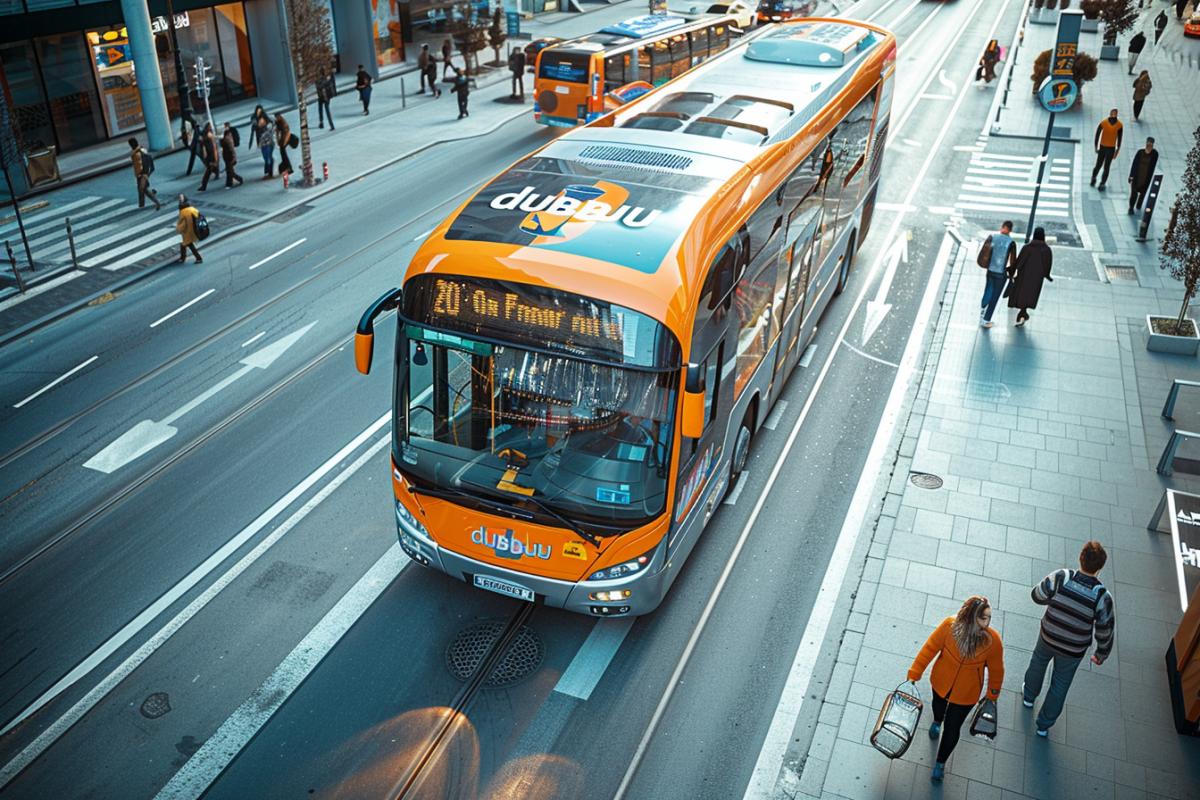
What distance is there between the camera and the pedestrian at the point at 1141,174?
2092 centimetres

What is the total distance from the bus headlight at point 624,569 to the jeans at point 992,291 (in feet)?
33.3

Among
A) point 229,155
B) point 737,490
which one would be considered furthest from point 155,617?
point 229,155

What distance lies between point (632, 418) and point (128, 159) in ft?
75.4

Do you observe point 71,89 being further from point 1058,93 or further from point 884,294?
point 1058,93

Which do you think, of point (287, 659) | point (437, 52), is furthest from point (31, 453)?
point (437, 52)

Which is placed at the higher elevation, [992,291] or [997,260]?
[997,260]

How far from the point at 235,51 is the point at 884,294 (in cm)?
2407

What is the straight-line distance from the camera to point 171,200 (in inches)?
930

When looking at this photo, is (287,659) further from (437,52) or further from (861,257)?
(437,52)

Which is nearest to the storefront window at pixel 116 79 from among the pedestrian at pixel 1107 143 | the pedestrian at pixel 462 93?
the pedestrian at pixel 462 93

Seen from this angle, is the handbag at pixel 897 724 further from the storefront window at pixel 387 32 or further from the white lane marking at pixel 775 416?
the storefront window at pixel 387 32

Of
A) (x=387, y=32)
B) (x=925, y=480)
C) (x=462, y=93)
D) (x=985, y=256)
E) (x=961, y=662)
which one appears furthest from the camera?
(x=387, y=32)

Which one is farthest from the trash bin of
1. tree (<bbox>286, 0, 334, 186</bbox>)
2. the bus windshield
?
the bus windshield

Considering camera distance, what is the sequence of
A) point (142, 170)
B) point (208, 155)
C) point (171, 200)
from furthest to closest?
point (208, 155) < point (171, 200) < point (142, 170)
